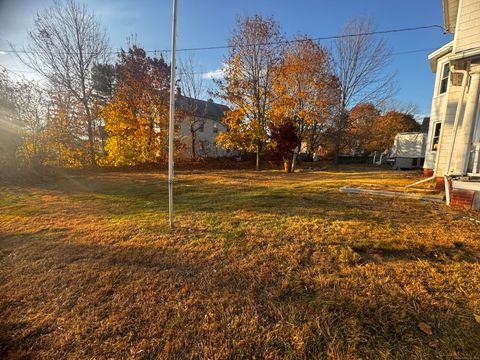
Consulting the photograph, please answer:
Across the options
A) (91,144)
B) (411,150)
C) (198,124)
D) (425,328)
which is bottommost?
(425,328)

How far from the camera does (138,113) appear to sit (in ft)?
47.5

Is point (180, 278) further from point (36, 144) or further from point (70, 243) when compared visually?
point (36, 144)

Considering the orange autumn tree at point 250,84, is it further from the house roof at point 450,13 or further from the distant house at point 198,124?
the house roof at point 450,13

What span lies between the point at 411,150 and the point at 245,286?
76.1 ft

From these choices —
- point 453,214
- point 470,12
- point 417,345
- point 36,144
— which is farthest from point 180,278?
point 36,144

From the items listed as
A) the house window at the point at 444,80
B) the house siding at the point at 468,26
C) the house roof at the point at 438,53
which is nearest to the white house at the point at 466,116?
the house siding at the point at 468,26

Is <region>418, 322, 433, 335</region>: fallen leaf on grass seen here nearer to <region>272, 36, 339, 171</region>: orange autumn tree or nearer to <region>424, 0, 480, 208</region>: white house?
<region>424, 0, 480, 208</region>: white house

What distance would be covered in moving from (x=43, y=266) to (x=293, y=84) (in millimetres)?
15103

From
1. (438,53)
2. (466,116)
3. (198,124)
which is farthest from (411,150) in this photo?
(198,124)

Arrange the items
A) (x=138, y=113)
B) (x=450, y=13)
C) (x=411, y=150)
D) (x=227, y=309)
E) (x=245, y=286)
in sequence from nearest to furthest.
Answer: (x=227, y=309) < (x=245, y=286) < (x=450, y=13) < (x=138, y=113) < (x=411, y=150)

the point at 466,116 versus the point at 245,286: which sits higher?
the point at 466,116

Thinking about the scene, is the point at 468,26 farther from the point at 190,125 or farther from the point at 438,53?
→ the point at 190,125

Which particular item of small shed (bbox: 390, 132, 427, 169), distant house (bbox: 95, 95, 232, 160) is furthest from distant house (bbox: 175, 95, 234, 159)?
small shed (bbox: 390, 132, 427, 169)

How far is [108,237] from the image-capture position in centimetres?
354
